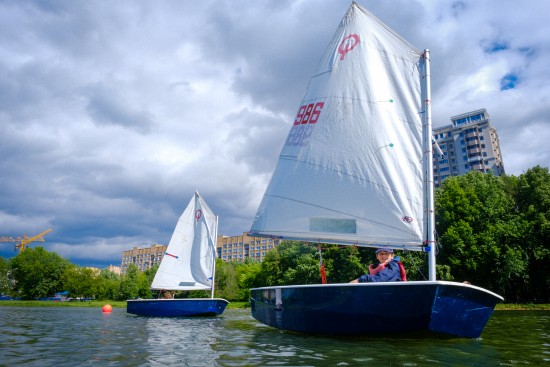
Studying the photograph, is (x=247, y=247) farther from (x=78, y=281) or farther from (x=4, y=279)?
(x=4, y=279)

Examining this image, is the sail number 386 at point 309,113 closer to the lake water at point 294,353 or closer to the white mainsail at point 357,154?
the white mainsail at point 357,154

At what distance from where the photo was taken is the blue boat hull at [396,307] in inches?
363

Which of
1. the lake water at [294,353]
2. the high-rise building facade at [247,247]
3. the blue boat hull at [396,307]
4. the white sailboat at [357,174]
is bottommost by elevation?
the lake water at [294,353]

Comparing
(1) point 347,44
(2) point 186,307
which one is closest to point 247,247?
(2) point 186,307

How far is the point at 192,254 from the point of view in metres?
30.4

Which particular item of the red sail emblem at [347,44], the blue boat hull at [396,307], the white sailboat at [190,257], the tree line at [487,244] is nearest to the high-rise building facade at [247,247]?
the tree line at [487,244]

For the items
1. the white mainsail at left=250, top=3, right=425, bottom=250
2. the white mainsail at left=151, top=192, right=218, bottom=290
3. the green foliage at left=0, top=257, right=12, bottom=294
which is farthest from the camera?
the green foliage at left=0, top=257, right=12, bottom=294

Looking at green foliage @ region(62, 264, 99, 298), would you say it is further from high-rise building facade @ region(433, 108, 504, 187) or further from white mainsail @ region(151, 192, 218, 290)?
high-rise building facade @ region(433, 108, 504, 187)

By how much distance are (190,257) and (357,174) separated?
69.8 feet

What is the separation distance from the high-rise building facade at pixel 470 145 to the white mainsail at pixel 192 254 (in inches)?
3724

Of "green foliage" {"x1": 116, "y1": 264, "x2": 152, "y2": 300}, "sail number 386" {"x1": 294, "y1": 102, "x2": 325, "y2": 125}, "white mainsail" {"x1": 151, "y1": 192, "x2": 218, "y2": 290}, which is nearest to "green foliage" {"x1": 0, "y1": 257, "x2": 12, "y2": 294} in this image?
"green foliage" {"x1": 116, "y1": 264, "x2": 152, "y2": 300}

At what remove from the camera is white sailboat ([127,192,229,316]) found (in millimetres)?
29453

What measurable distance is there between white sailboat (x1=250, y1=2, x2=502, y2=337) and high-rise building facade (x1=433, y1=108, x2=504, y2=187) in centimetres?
10627

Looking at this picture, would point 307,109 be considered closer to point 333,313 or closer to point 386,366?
point 333,313
